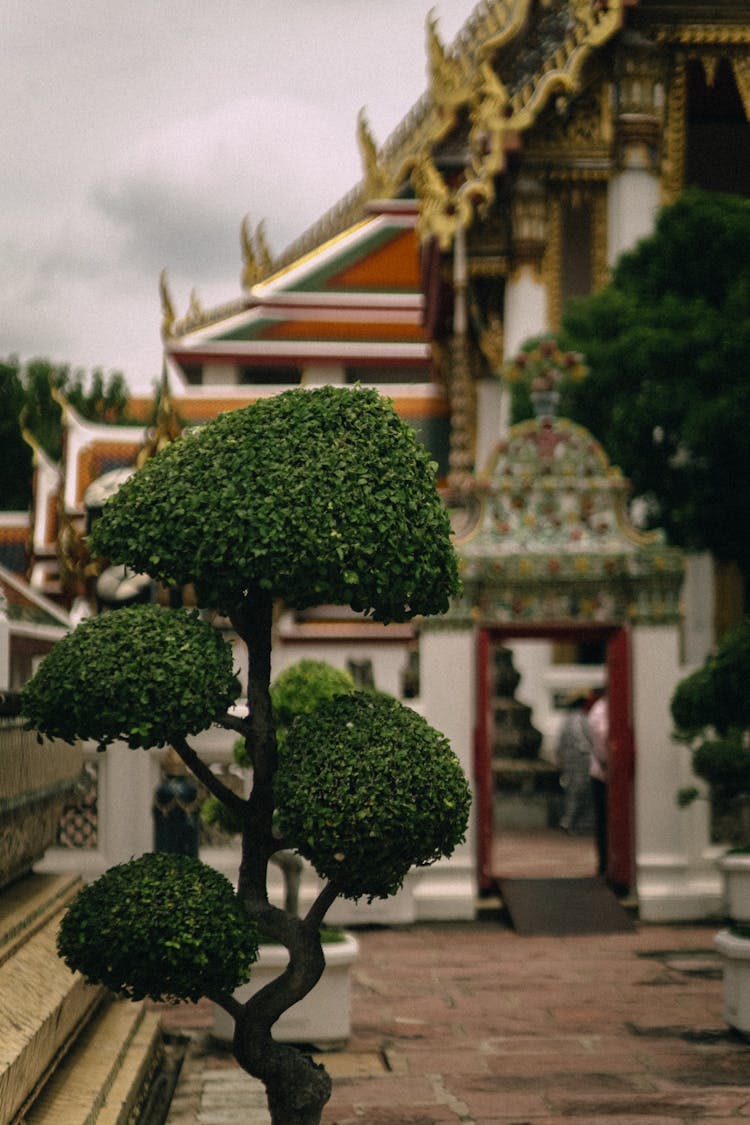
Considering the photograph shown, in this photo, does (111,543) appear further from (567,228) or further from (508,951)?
(567,228)

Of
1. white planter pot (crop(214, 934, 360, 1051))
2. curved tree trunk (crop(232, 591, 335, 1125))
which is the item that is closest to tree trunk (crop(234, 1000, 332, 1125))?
curved tree trunk (crop(232, 591, 335, 1125))

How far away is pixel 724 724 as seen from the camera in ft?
28.2

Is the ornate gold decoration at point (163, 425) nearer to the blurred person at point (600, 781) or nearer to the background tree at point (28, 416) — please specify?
the blurred person at point (600, 781)

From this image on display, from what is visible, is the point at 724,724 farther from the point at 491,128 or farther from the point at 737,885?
the point at 491,128

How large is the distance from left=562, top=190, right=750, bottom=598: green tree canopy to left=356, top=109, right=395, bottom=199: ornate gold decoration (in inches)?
455

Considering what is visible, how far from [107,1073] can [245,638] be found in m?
1.75

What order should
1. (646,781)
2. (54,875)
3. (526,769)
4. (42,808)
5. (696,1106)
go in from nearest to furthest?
(696,1106) → (42,808) → (54,875) → (646,781) → (526,769)

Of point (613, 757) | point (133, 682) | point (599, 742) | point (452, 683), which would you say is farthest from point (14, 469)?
point (133, 682)

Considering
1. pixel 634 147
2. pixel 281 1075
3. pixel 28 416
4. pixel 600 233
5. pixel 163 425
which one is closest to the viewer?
pixel 281 1075

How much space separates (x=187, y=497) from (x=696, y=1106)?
10.8 ft

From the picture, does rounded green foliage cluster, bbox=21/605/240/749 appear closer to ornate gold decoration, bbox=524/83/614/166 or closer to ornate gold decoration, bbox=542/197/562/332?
ornate gold decoration, bbox=524/83/614/166

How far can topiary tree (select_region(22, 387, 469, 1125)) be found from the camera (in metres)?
4.66

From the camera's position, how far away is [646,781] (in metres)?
12.0

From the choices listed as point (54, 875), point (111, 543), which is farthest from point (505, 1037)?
point (111, 543)
